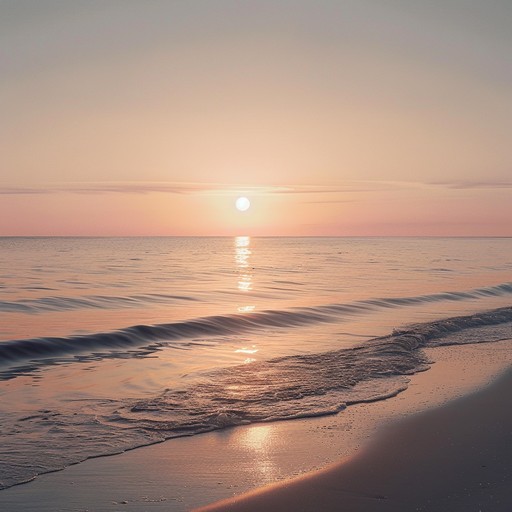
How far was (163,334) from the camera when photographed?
19891 mm

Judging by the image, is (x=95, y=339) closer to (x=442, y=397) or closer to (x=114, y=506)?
(x=442, y=397)

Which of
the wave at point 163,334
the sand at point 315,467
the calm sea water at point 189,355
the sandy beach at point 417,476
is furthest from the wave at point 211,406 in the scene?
the wave at point 163,334

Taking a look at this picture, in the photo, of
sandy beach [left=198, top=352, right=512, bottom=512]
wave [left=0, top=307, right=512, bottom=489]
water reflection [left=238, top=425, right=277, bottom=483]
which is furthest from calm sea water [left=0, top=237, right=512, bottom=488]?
sandy beach [left=198, top=352, right=512, bottom=512]

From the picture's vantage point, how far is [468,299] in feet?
107

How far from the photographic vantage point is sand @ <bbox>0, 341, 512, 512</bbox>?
6543mm

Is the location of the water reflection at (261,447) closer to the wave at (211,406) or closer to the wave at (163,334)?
the wave at (211,406)

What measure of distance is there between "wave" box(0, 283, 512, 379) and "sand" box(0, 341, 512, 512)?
6.90m

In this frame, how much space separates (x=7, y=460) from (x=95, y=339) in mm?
10594

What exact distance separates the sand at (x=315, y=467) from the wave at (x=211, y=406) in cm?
41

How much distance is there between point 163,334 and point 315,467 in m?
12.8

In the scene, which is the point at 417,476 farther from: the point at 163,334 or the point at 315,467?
the point at 163,334

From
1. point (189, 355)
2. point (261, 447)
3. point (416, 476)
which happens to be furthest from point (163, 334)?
point (416, 476)

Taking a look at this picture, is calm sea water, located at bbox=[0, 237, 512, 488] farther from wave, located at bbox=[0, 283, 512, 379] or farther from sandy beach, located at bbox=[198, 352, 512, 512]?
sandy beach, located at bbox=[198, 352, 512, 512]

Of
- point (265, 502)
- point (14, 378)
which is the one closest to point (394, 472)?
point (265, 502)
